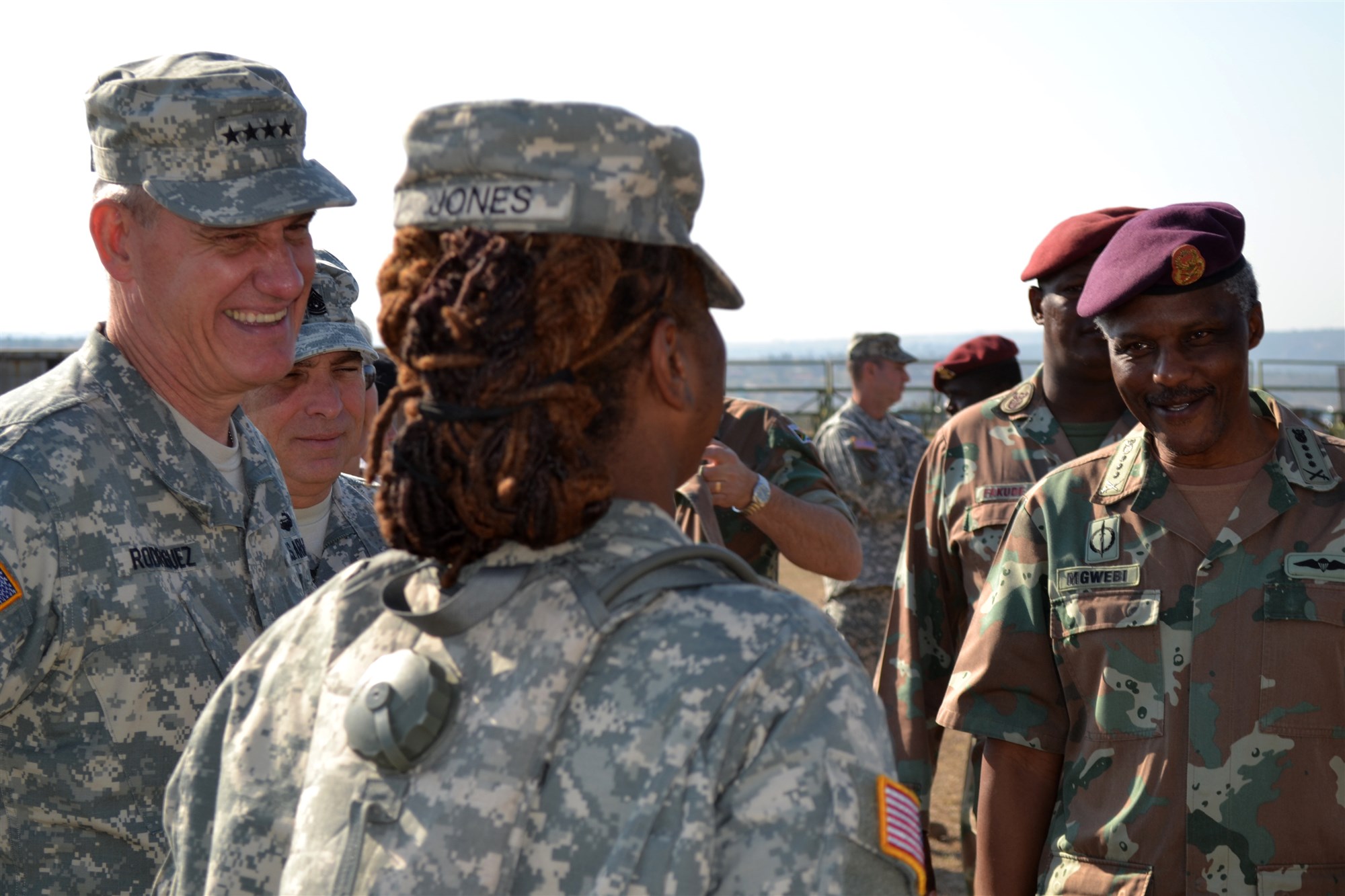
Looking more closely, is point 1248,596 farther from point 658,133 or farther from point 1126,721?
point 658,133

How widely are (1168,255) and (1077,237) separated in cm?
117

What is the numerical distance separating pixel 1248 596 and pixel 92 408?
8.02ft

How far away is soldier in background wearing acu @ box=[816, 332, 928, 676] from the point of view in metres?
7.33

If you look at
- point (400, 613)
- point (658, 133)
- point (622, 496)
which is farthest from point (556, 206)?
point (400, 613)

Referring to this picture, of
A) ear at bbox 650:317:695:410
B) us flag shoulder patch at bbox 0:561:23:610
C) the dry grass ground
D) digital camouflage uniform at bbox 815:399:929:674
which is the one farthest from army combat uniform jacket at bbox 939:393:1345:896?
digital camouflage uniform at bbox 815:399:929:674

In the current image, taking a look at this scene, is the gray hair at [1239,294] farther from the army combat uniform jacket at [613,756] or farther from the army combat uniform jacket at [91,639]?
the army combat uniform jacket at [91,639]

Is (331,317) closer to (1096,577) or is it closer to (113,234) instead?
(113,234)

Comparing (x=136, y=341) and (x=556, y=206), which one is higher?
(x=556, y=206)

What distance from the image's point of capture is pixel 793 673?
4.52 feet

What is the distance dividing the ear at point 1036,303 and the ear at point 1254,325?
1.10 m

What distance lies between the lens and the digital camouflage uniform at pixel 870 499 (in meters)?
7.32

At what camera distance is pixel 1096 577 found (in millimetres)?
2898

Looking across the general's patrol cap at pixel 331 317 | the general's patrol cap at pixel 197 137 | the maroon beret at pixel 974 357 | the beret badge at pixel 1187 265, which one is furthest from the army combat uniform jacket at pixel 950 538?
the general's patrol cap at pixel 197 137

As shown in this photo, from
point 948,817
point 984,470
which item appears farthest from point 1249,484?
point 948,817
